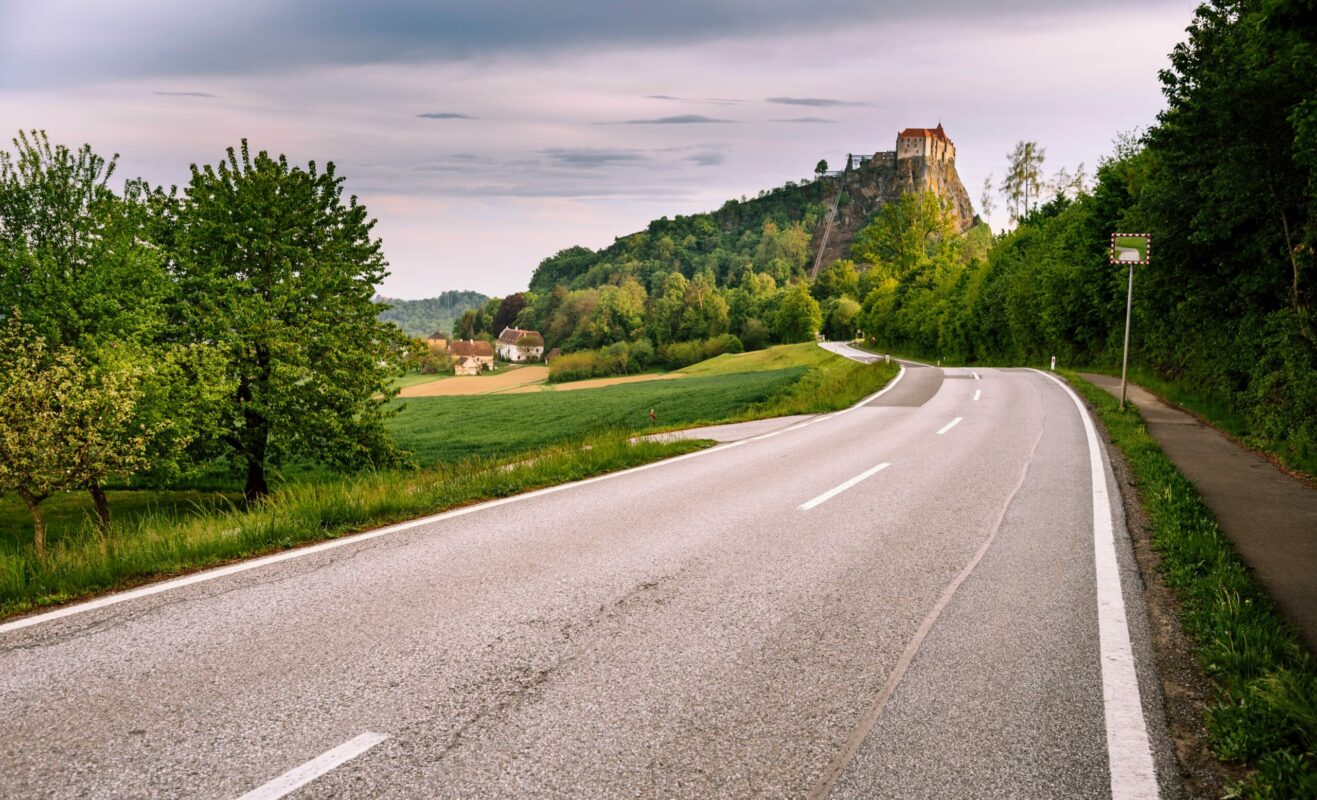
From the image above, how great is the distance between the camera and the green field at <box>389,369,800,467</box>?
1256 inches

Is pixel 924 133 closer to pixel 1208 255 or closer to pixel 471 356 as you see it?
pixel 471 356

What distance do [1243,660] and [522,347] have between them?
146669mm

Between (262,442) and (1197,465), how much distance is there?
20.0m

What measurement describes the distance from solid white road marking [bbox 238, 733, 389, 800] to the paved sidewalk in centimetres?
530

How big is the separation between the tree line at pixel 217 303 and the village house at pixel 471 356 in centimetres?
9984

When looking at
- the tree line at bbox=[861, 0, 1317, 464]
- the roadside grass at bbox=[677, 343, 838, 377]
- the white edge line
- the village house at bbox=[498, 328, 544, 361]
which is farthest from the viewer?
the village house at bbox=[498, 328, 544, 361]

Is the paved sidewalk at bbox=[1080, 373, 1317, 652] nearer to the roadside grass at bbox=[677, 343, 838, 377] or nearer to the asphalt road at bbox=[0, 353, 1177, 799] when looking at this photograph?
the asphalt road at bbox=[0, 353, 1177, 799]

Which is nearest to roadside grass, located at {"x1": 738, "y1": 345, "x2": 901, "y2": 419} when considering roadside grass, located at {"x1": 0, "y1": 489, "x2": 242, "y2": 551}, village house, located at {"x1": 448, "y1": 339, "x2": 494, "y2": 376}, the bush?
roadside grass, located at {"x1": 0, "y1": 489, "x2": 242, "y2": 551}

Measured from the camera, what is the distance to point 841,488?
9008mm

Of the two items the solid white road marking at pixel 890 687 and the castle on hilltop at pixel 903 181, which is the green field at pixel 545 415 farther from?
the castle on hilltop at pixel 903 181

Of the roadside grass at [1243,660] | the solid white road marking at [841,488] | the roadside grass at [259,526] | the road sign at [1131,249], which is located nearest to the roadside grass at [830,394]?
the road sign at [1131,249]

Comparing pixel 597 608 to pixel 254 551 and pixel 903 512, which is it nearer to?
pixel 254 551

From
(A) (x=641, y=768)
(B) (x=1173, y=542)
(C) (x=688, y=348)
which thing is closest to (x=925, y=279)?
(C) (x=688, y=348)

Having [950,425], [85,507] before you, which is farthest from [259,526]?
[85,507]
